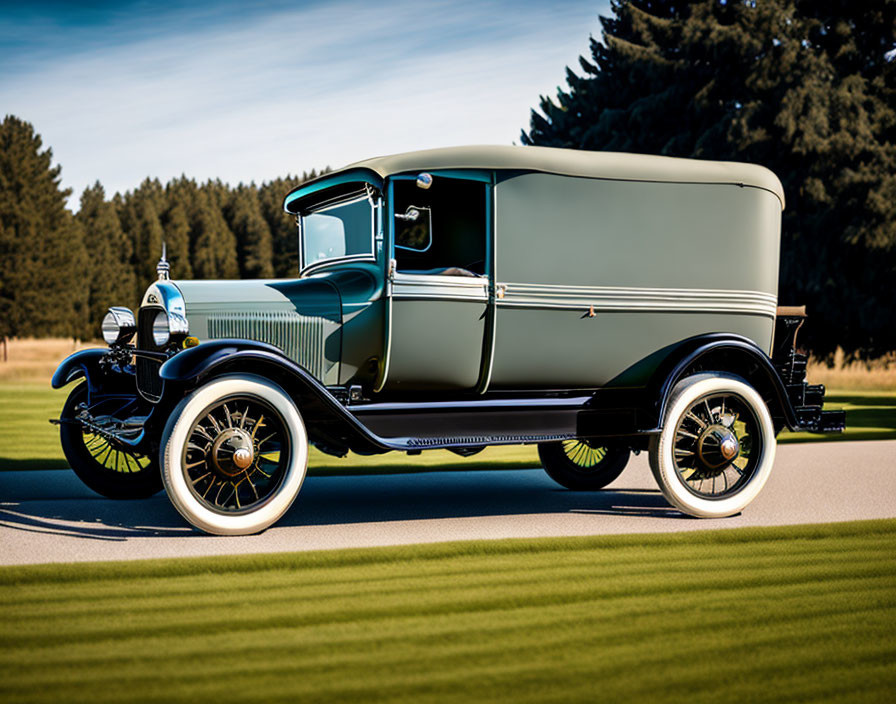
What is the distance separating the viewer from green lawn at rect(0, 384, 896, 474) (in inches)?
361

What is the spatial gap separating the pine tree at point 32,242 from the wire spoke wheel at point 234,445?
44463 millimetres

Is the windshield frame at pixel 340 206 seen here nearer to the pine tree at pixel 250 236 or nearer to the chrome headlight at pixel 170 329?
the chrome headlight at pixel 170 329

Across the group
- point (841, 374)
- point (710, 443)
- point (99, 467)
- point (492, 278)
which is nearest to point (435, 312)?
point (492, 278)

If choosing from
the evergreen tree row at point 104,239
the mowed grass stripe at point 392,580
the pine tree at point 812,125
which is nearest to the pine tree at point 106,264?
the evergreen tree row at point 104,239

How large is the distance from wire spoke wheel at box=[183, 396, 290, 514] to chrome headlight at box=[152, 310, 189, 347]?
557 millimetres

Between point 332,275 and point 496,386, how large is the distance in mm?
1397

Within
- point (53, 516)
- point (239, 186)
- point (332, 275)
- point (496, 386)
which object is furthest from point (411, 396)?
point (239, 186)

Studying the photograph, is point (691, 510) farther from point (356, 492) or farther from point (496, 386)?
point (356, 492)

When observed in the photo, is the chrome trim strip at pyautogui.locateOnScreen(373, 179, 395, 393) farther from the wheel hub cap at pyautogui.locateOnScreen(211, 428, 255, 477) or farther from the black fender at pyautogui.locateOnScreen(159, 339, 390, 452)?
the wheel hub cap at pyautogui.locateOnScreen(211, 428, 255, 477)

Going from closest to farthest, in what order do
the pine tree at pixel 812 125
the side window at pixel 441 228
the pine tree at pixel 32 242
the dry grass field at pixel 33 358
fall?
the side window at pixel 441 228, the pine tree at pixel 812 125, the dry grass field at pixel 33 358, the pine tree at pixel 32 242

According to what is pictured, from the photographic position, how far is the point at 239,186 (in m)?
85.9

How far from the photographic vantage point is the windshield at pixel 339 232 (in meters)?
6.49

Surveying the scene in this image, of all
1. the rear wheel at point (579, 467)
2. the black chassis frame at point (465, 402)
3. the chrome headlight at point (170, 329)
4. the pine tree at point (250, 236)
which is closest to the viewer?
the black chassis frame at point (465, 402)

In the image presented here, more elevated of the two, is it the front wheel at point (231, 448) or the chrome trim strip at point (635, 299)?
the chrome trim strip at point (635, 299)
